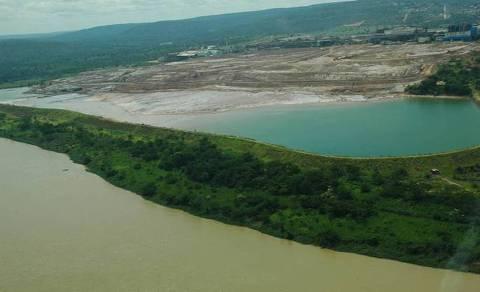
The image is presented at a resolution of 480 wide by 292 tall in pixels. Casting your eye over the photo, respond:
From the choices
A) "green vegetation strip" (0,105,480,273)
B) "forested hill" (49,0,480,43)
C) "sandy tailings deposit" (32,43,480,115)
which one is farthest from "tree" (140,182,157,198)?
"forested hill" (49,0,480,43)

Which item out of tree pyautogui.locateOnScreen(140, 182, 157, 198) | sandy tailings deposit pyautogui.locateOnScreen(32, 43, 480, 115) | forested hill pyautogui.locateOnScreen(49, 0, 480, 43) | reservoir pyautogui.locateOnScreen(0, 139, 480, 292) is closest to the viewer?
reservoir pyautogui.locateOnScreen(0, 139, 480, 292)

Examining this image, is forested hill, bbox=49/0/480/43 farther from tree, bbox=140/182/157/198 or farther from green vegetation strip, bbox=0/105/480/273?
tree, bbox=140/182/157/198

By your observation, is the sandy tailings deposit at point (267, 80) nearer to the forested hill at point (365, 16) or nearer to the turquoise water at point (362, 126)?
the turquoise water at point (362, 126)

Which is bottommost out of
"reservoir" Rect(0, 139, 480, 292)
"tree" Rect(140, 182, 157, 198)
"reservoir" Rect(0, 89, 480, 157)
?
"reservoir" Rect(0, 139, 480, 292)

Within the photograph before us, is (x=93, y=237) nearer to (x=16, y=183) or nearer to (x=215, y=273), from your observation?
(x=215, y=273)

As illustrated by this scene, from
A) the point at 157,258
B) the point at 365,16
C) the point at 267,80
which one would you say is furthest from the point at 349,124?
the point at 365,16

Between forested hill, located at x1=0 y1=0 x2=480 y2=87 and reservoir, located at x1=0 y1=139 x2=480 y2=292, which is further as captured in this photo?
forested hill, located at x1=0 y1=0 x2=480 y2=87
